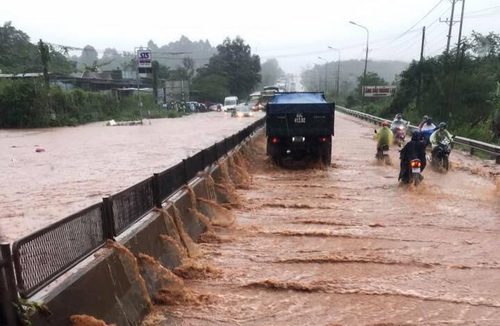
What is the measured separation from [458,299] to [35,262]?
14.2 feet

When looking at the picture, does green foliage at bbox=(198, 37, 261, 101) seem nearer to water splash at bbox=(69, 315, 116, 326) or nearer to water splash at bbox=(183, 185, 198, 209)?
water splash at bbox=(183, 185, 198, 209)

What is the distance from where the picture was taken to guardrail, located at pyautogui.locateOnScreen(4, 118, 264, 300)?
2.94m

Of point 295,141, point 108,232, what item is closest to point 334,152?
point 295,141

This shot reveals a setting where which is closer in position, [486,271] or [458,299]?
[458,299]

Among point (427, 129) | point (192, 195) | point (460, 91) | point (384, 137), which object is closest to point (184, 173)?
point (192, 195)

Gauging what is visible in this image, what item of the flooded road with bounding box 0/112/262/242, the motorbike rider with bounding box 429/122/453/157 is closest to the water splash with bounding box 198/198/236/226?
the flooded road with bounding box 0/112/262/242

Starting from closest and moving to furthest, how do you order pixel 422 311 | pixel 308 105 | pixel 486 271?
1. pixel 422 311
2. pixel 486 271
3. pixel 308 105

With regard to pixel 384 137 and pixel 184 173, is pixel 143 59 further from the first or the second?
pixel 184 173

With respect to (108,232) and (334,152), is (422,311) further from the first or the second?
(334,152)

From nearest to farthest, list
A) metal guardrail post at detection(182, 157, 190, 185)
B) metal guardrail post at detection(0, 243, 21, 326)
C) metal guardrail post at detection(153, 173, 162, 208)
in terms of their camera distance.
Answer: metal guardrail post at detection(0, 243, 21, 326)
metal guardrail post at detection(153, 173, 162, 208)
metal guardrail post at detection(182, 157, 190, 185)

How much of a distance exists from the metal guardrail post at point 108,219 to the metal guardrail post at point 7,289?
147cm

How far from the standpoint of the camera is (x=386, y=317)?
454cm

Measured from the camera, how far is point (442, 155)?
1319cm

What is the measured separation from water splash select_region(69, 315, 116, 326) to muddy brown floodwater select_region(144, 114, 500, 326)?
1046 mm
